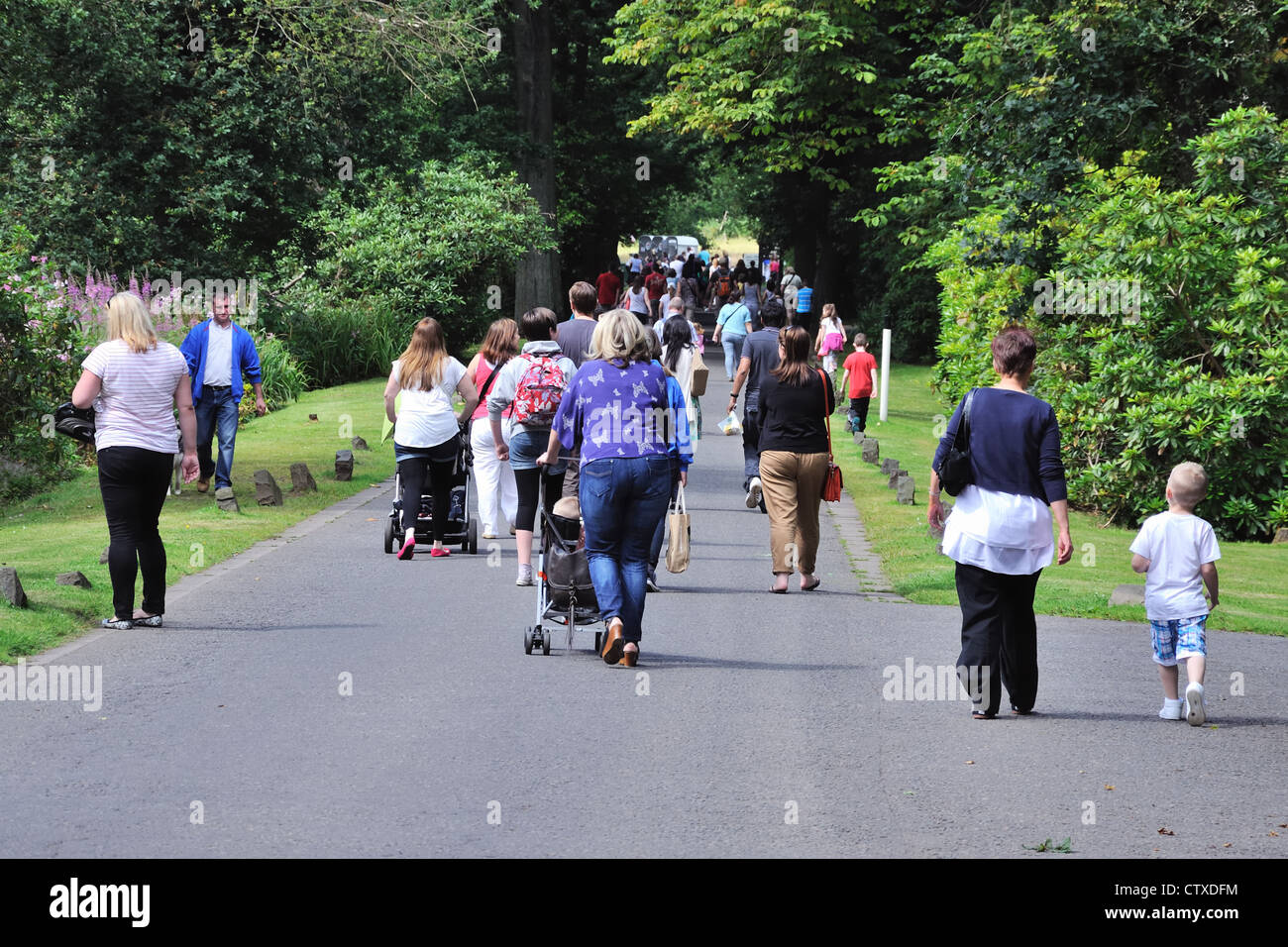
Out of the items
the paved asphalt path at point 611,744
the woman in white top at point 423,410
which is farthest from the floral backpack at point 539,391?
the woman in white top at point 423,410

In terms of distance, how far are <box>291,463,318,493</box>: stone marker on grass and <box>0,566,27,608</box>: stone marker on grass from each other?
6.80m

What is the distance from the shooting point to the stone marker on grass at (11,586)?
31.4 feet

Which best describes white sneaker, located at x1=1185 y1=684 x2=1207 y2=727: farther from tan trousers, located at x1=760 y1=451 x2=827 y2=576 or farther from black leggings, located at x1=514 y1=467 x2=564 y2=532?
black leggings, located at x1=514 y1=467 x2=564 y2=532

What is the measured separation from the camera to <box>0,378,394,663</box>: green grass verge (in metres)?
9.67

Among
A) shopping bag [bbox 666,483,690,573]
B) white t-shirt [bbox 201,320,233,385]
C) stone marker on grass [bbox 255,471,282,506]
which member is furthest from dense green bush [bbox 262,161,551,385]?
shopping bag [bbox 666,483,690,573]

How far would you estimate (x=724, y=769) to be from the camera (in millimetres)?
6605

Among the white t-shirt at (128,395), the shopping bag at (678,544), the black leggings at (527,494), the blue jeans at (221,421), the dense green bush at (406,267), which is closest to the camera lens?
the white t-shirt at (128,395)

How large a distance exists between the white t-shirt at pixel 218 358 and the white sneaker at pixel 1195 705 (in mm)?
10014

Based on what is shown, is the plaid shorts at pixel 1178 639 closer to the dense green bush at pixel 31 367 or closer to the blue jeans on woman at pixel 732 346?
Result: the dense green bush at pixel 31 367

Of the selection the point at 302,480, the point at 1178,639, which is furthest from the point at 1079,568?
the point at 302,480

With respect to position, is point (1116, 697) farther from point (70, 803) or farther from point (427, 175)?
point (427, 175)

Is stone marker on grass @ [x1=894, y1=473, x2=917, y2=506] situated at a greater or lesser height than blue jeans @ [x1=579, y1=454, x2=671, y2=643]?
lesser

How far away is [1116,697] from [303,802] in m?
4.47

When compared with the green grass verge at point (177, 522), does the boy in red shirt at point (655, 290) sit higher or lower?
higher
